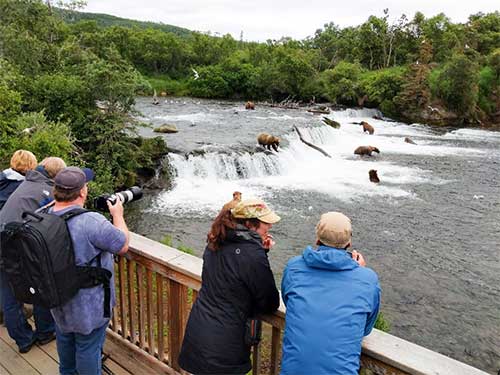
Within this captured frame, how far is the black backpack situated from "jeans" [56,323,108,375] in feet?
1.26

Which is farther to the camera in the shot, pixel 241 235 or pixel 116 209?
pixel 116 209

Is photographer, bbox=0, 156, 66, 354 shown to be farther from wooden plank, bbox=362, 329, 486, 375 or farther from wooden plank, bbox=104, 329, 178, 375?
wooden plank, bbox=362, 329, 486, 375

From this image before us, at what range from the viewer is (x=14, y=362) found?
139 inches

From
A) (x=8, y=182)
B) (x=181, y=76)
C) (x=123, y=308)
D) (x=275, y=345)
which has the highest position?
(x=181, y=76)

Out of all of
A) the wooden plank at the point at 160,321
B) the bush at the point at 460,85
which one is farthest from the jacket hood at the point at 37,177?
the bush at the point at 460,85

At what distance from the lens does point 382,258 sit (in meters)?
9.70

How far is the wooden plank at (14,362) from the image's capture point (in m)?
3.41

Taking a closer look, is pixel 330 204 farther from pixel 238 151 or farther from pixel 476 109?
pixel 476 109

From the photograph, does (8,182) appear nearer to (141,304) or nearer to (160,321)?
(141,304)

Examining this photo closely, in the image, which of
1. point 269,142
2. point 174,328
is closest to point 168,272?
point 174,328

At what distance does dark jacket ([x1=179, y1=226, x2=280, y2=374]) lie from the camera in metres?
2.35

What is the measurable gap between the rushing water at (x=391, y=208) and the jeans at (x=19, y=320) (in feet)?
17.6

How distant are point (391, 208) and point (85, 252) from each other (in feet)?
38.1

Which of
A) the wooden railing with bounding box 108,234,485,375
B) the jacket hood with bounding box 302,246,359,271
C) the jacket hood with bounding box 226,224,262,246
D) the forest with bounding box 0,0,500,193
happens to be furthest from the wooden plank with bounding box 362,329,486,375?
the forest with bounding box 0,0,500,193
